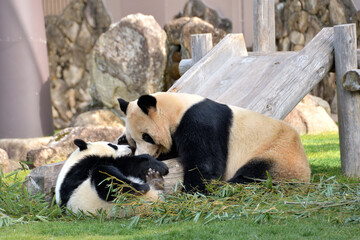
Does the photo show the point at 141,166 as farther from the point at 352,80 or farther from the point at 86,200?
the point at 352,80

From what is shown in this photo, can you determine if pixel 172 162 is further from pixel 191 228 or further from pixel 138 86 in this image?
pixel 138 86

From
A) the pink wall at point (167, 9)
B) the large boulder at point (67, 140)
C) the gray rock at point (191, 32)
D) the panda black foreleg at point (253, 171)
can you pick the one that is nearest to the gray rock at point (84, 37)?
the pink wall at point (167, 9)

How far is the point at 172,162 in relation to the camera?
3.69 m

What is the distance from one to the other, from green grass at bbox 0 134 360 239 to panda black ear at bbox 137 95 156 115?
626 millimetres

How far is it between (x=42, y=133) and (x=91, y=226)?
6.58m

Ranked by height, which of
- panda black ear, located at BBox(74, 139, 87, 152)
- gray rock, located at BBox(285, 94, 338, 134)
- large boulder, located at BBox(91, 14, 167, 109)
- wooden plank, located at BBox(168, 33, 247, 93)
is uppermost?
wooden plank, located at BBox(168, 33, 247, 93)

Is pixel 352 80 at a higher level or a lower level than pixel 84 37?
higher

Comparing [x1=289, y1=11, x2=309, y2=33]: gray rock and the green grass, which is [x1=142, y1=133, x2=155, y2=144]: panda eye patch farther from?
[x1=289, y1=11, x2=309, y2=33]: gray rock

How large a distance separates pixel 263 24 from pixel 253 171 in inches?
148

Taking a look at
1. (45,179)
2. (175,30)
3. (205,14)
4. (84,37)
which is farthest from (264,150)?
(84,37)

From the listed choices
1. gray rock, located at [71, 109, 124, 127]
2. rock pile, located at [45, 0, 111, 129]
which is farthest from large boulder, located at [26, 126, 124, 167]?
rock pile, located at [45, 0, 111, 129]

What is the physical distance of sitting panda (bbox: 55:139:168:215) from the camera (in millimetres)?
3279

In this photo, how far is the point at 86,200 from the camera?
3.34 meters

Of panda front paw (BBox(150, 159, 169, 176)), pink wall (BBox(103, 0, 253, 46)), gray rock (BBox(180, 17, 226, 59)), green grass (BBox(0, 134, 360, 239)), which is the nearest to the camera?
green grass (BBox(0, 134, 360, 239))
